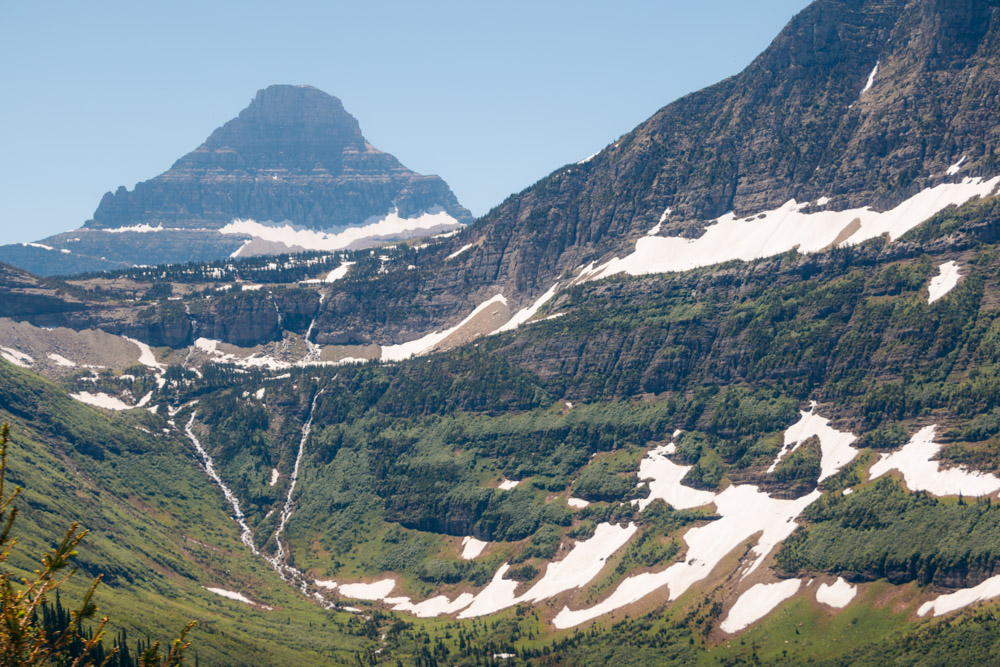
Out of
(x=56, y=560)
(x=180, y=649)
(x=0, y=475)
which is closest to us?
(x=56, y=560)

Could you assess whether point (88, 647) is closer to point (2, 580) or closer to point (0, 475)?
point (2, 580)

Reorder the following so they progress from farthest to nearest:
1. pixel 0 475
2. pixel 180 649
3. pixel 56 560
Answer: pixel 0 475 → pixel 180 649 → pixel 56 560

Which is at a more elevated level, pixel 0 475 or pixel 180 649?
pixel 0 475

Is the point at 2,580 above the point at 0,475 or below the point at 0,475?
below

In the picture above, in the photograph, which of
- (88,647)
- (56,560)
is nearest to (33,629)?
(88,647)

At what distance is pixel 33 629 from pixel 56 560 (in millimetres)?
4897

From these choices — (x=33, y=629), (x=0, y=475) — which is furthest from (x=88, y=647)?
(x=0, y=475)

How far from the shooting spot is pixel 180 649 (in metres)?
35.3

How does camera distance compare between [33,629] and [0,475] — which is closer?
[33,629]

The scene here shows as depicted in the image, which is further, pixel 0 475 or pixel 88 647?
pixel 0 475

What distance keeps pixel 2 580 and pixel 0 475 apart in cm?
713

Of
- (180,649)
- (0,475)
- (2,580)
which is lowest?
(180,649)

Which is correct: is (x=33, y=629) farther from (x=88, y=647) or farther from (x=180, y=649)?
(x=180, y=649)

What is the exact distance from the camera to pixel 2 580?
1294 inches
